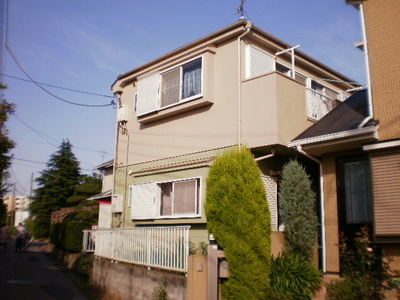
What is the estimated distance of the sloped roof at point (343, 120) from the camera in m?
9.16

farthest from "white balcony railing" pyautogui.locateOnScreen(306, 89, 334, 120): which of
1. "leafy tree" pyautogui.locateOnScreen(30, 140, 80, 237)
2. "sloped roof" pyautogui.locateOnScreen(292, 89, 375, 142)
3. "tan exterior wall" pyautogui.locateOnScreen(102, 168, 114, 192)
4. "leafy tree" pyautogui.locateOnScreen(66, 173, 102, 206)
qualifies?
"leafy tree" pyautogui.locateOnScreen(30, 140, 80, 237)

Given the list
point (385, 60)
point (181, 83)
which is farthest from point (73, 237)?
point (385, 60)

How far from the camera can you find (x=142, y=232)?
10.2 metres

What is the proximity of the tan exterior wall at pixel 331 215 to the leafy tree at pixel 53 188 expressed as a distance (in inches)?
1044

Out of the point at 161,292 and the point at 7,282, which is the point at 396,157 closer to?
the point at 161,292

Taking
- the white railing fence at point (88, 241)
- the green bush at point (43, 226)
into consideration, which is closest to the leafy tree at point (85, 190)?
the green bush at point (43, 226)

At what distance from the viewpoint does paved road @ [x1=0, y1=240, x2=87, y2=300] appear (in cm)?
1089

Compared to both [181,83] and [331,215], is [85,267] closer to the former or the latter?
[181,83]

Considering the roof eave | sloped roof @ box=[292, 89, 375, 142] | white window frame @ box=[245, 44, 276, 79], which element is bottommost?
the roof eave

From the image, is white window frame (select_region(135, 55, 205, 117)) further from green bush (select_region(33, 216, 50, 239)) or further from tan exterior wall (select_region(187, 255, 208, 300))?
green bush (select_region(33, 216, 50, 239))

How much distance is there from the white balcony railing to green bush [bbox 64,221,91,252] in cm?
1061

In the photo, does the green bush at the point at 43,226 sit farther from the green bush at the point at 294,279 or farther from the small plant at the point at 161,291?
the green bush at the point at 294,279

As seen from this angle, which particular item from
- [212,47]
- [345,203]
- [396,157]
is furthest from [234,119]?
[396,157]

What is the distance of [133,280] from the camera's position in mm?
9977
